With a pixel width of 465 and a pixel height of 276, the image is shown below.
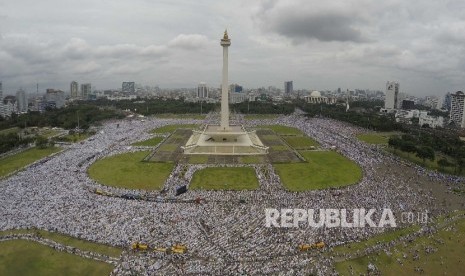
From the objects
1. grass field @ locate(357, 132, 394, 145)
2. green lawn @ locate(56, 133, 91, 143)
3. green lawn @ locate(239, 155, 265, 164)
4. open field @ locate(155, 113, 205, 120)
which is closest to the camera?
green lawn @ locate(239, 155, 265, 164)

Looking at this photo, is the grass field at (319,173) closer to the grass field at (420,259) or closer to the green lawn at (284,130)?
the grass field at (420,259)

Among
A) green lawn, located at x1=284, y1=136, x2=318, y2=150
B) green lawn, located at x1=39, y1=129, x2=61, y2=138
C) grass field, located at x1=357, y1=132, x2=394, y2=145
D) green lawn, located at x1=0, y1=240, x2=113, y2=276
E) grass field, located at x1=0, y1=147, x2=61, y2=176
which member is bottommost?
green lawn, located at x1=0, y1=240, x2=113, y2=276

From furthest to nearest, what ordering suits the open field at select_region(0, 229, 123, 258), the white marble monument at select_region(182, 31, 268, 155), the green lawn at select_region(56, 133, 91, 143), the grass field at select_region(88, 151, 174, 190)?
the green lawn at select_region(56, 133, 91, 143) → the white marble monument at select_region(182, 31, 268, 155) → the grass field at select_region(88, 151, 174, 190) → the open field at select_region(0, 229, 123, 258)

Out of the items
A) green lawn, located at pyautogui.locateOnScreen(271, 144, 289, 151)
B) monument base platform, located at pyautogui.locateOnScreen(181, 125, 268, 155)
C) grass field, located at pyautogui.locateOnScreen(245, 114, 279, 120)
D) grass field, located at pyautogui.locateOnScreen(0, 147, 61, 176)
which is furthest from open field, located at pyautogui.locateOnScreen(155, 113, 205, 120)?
grass field, located at pyautogui.locateOnScreen(0, 147, 61, 176)

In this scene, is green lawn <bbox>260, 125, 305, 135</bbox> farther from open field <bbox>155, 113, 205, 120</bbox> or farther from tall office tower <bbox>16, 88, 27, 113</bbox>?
tall office tower <bbox>16, 88, 27, 113</bbox>

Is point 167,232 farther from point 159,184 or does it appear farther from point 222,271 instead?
point 159,184

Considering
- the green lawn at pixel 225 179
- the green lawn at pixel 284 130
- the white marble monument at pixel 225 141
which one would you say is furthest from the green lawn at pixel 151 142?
the green lawn at pixel 284 130

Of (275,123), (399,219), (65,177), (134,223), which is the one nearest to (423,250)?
(399,219)
